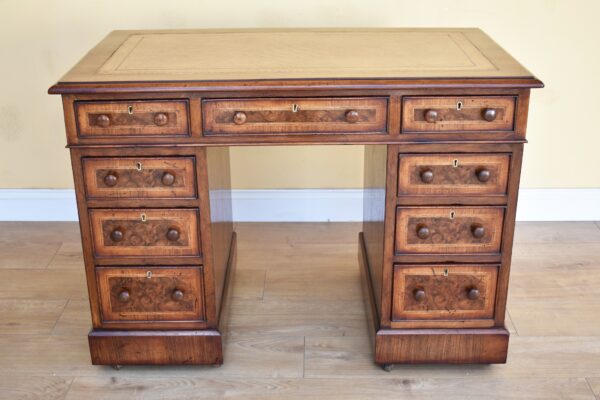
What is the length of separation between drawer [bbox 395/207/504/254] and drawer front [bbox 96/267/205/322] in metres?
0.54

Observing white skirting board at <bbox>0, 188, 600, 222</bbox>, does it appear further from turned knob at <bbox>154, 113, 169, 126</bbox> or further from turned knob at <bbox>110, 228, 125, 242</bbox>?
turned knob at <bbox>154, 113, 169, 126</bbox>

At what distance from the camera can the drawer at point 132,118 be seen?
171 cm

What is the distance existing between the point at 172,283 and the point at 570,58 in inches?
64.3

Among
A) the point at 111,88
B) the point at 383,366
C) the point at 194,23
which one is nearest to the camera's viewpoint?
the point at 111,88

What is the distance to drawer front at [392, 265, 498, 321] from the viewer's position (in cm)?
190

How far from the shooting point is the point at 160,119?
1712mm

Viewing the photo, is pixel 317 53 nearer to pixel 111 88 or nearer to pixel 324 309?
pixel 111 88

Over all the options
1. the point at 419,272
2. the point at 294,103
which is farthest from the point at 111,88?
the point at 419,272

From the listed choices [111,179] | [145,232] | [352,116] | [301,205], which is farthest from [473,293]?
[301,205]

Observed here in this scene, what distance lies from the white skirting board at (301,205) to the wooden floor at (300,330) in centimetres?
8

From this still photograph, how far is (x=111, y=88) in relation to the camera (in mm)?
1683

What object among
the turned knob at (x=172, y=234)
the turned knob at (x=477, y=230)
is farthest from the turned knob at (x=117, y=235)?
the turned knob at (x=477, y=230)

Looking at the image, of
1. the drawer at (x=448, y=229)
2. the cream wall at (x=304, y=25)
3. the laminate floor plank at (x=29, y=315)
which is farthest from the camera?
the cream wall at (x=304, y=25)

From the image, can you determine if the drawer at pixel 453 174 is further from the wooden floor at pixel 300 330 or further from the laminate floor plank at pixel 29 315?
the laminate floor plank at pixel 29 315
